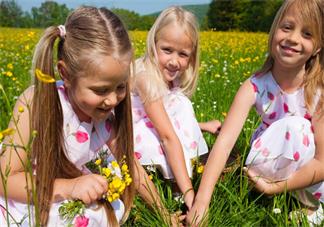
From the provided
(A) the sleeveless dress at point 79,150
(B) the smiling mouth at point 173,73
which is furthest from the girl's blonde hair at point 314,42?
(A) the sleeveless dress at point 79,150

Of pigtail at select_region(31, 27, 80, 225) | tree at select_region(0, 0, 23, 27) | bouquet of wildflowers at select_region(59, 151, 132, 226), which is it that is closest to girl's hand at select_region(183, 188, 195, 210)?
bouquet of wildflowers at select_region(59, 151, 132, 226)

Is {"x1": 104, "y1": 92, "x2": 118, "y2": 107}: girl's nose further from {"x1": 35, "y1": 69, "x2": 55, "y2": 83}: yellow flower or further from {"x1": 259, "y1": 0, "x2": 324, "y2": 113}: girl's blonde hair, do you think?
{"x1": 259, "y1": 0, "x2": 324, "y2": 113}: girl's blonde hair

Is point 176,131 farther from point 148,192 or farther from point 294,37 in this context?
point 294,37

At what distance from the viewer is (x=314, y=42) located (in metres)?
1.92

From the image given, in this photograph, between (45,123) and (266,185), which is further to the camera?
(266,185)

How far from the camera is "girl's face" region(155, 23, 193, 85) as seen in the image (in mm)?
2236

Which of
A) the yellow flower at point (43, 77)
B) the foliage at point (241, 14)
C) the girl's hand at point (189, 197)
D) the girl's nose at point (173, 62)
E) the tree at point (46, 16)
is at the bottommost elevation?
the foliage at point (241, 14)

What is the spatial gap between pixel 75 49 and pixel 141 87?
27.9 inches

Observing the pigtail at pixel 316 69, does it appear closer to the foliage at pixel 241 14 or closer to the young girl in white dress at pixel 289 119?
the young girl in white dress at pixel 289 119

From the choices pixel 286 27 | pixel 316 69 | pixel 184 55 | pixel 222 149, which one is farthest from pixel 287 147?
pixel 184 55

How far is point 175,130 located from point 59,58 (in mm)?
792

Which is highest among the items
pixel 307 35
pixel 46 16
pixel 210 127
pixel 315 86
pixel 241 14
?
pixel 46 16

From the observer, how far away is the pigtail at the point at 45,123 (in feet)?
4.84

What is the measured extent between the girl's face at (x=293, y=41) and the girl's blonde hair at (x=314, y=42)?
20mm
